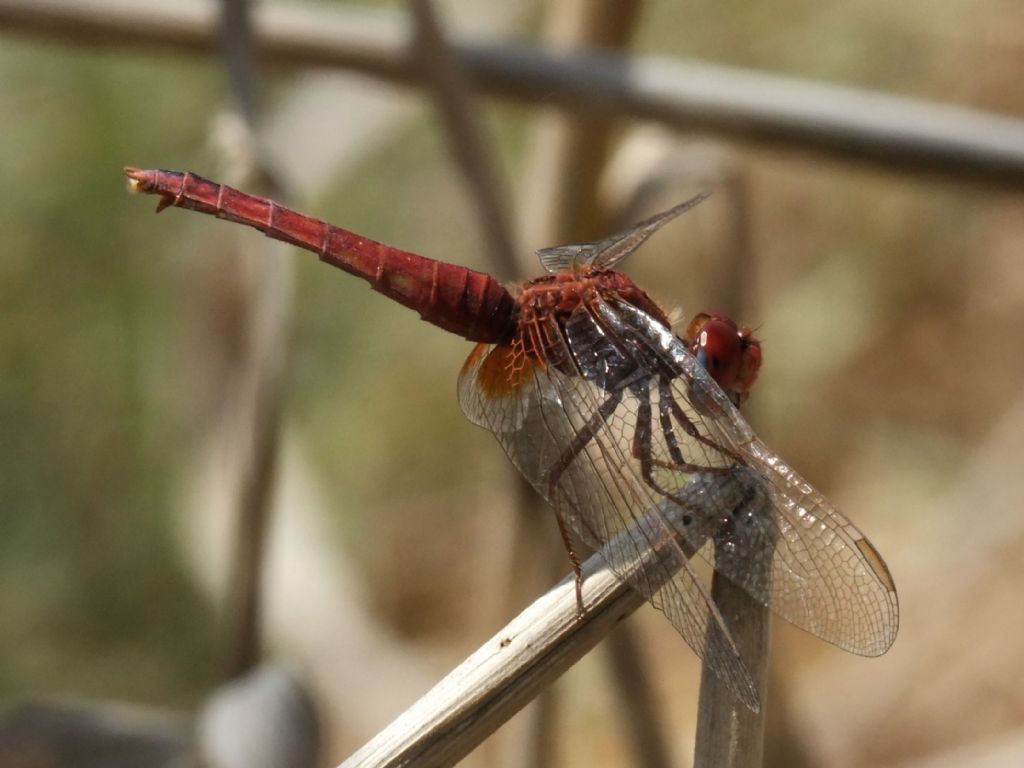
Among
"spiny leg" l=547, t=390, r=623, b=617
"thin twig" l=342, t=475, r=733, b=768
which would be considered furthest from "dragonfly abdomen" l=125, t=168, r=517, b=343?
"thin twig" l=342, t=475, r=733, b=768

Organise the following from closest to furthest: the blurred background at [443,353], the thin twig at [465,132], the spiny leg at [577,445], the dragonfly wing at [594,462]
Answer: the dragonfly wing at [594,462] < the spiny leg at [577,445] < the thin twig at [465,132] < the blurred background at [443,353]

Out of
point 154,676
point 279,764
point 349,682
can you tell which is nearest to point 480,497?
point 349,682

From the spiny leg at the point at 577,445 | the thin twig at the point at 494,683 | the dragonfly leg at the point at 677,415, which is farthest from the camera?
the spiny leg at the point at 577,445

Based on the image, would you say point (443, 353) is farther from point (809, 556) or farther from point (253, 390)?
point (809, 556)

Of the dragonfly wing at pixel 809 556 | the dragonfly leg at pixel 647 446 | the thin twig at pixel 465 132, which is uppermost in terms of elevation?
the thin twig at pixel 465 132

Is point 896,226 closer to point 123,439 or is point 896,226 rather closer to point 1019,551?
point 1019,551

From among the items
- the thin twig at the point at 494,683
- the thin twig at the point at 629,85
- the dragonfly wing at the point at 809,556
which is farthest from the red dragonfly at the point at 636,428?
the thin twig at the point at 629,85

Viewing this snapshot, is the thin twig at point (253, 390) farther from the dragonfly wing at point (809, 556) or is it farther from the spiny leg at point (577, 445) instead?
the dragonfly wing at point (809, 556)
